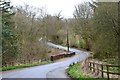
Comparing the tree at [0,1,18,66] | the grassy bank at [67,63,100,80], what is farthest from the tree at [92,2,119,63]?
the tree at [0,1,18,66]

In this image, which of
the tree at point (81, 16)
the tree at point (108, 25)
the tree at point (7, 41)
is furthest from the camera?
the tree at point (81, 16)

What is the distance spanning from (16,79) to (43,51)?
27672mm

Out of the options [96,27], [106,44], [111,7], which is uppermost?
[111,7]

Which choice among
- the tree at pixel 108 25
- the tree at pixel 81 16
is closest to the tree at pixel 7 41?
the tree at pixel 108 25

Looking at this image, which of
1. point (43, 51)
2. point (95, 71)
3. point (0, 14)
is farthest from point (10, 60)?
point (95, 71)

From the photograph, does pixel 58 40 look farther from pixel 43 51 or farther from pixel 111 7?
pixel 111 7

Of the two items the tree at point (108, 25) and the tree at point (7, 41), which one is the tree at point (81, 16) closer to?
the tree at point (7, 41)

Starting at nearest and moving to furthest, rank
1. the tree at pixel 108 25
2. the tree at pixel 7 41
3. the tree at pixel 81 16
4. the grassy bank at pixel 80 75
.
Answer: the grassy bank at pixel 80 75, the tree at pixel 108 25, the tree at pixel 7 41, the tree at pixel 81 16

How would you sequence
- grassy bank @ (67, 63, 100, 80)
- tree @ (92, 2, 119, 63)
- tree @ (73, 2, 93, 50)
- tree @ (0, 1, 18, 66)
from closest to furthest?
grassy bank @ (67, 63, 100, 80)
tree @ (92, 2, 119, 63)
tree @ (0, 1, 18, 66)
tree @ (73, 2, 93, 50)

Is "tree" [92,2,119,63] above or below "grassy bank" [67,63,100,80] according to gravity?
above

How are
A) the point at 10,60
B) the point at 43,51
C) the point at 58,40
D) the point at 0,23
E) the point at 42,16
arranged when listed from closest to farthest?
1. the point at 0,23
2. the point at 10,60
3. the point at 43,51
4. the point at 42,16
5. the point at 58,40

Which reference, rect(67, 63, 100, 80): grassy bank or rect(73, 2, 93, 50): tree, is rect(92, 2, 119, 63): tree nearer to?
rect(67, 63, 100, 80): grassy bank

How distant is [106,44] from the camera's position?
69.7ft

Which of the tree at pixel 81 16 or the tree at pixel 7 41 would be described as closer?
the tree at pixel 7 41
